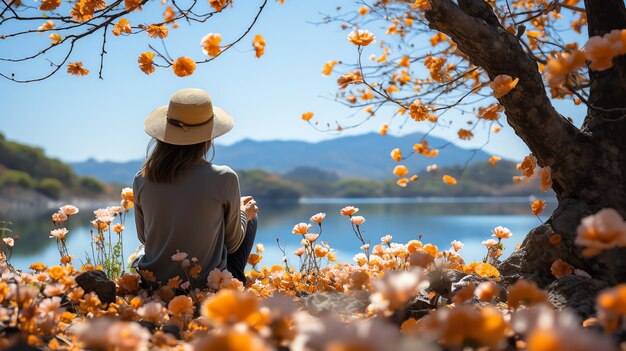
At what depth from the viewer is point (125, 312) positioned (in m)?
1.67

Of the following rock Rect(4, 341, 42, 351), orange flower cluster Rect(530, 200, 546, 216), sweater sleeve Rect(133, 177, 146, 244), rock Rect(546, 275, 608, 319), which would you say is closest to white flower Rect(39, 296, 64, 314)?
rock Rect(4, 341, 42, 351)

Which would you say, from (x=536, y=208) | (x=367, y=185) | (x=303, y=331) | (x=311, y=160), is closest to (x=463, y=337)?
(x=303, y=331)

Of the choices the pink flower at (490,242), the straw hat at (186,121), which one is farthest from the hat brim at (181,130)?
the pink flower at (490,242)

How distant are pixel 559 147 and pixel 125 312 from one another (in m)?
1.97

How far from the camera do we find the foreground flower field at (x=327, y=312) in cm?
80

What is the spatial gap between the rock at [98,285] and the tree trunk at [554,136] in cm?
182

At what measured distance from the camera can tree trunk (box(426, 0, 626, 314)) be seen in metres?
2.27

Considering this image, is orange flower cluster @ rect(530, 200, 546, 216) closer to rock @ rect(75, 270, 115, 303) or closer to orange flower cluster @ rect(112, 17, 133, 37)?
rock @ rect(75, 270, 115, 303)

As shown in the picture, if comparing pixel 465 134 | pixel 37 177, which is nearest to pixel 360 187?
pixel 37 177

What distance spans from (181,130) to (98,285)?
2.61 feet

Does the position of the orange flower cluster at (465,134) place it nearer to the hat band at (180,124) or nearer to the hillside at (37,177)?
the hat band at (180,124)

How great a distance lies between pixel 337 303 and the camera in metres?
1.80

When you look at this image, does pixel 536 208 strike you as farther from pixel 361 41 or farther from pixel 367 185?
pixel 367 185

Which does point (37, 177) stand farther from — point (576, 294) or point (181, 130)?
point (576, 294)
